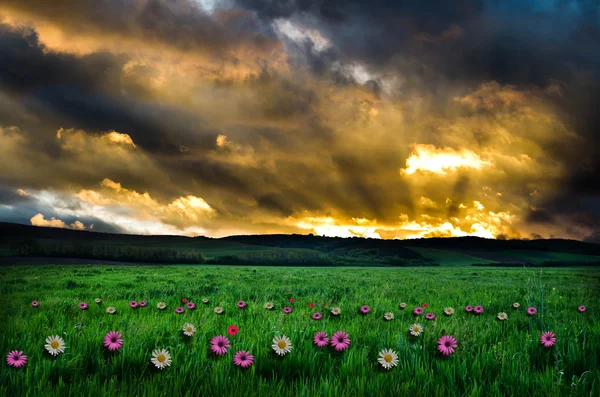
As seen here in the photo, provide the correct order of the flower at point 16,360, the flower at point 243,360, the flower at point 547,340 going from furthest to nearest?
the flower at point 547,340 → the flower at point 243,360 → the flower at point 16,360

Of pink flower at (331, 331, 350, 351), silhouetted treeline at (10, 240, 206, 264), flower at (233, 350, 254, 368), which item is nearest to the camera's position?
flower at (233, 350, 254, 368)

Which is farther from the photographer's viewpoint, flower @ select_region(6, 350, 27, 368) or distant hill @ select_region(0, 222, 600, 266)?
distant hill @ select_region(0, 222, 600, 266)

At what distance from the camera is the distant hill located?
5975 cm

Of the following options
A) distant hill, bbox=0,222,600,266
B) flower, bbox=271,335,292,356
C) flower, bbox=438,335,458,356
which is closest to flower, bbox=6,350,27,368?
flower, bbox=271,335,292,356

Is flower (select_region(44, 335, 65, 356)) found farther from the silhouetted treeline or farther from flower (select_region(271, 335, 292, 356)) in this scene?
the silhouetted treeline

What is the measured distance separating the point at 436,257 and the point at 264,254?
154ft

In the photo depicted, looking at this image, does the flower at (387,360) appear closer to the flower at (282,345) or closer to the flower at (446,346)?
the flower at (446,346)

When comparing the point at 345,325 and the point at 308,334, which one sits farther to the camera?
the point at 345,325

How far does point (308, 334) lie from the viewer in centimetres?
464

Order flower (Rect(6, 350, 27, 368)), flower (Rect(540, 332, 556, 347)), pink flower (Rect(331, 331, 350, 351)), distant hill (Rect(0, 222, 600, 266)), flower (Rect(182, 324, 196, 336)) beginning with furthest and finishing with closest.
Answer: distant hill (Rect(0, 222, 600, 266)) < flower (Rect(182, 324, 196, 336)) < flower (Rect(540, 332, 556, 347)) < pink flower (Rect(331, 331, 350, 351)) < flower (Rect(6, 350, 27, 368))

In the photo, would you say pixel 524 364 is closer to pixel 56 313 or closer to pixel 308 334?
pixel 308 334

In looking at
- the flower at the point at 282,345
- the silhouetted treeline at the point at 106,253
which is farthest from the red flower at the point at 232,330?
the silhouetted treeline at the point at 106,253

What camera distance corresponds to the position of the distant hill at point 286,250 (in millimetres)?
59750

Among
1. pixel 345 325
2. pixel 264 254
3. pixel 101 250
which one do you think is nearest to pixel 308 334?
pixel 345 325
